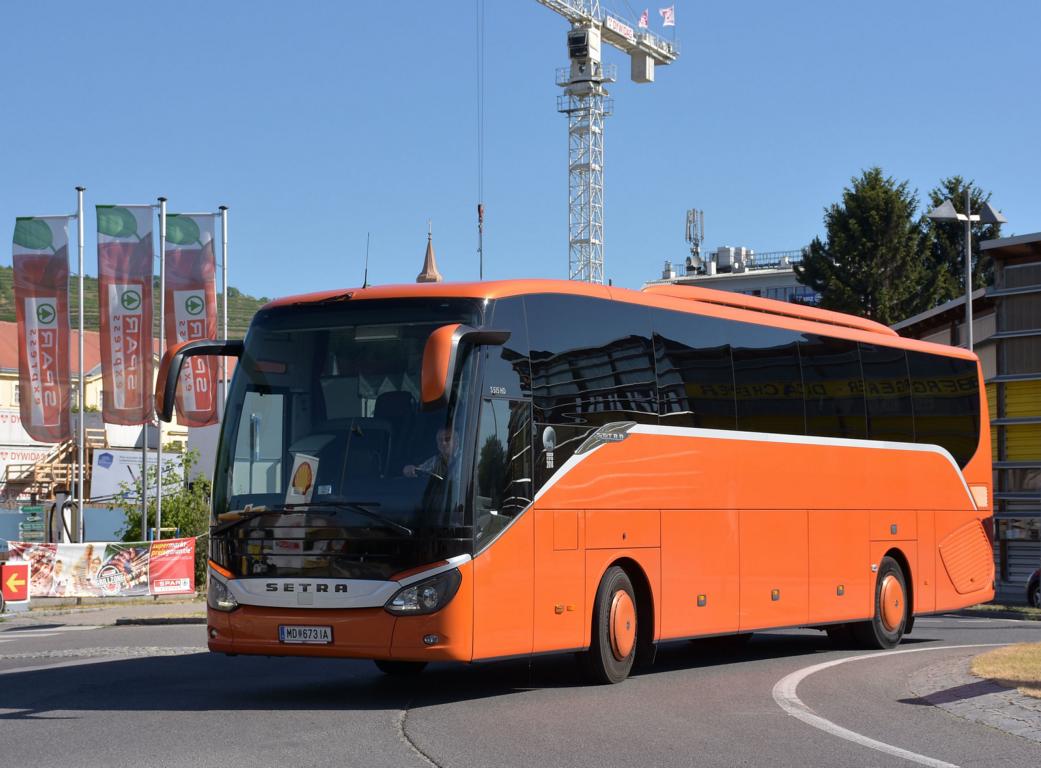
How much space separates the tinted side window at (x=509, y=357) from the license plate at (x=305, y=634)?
2.38 meters

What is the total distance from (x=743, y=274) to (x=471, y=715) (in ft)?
421

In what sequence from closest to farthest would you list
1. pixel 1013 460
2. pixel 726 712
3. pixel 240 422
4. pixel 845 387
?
1. pixel 726 712
2. pixel 240 422
3. pixel 845 387
4. pixel 1013 460

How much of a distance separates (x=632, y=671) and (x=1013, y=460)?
23.7 m

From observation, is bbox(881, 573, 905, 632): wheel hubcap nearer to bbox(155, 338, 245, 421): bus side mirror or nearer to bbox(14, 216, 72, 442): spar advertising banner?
bbox(155, 338, 245, 421): bus side mirror

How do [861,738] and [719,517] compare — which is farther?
[719,517]

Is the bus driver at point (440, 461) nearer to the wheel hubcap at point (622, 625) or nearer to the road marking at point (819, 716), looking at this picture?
the wheel hubcap at point (622, 625)

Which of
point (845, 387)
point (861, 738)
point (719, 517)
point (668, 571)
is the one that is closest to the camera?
point (861, 738)

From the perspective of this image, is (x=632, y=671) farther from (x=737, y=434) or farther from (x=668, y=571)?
(x=737, y=434)

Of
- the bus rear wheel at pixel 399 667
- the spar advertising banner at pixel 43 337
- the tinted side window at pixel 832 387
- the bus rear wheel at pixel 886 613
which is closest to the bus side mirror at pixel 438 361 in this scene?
the bus rear wheel at pixel 399 667

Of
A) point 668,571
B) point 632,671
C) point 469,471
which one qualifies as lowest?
point 632,671

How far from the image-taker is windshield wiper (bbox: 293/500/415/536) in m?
12.1

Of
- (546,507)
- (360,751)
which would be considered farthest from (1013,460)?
(360,751)

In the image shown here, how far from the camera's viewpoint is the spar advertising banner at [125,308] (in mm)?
35469

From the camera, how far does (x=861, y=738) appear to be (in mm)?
10438
